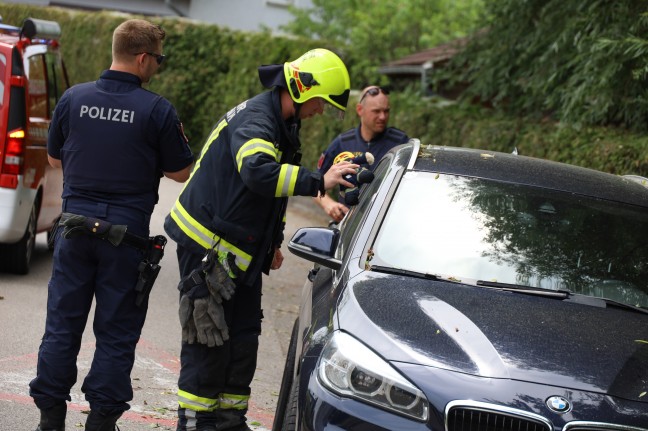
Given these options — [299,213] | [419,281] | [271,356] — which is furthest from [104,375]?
[299,213]

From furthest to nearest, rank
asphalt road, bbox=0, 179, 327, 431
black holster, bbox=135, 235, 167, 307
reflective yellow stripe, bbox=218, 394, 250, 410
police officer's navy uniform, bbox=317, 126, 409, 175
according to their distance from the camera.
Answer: police officer's navy uniform, bbox=317, 126, 409, 175 → asphalt road, bbox=0, 179, 327, 431 → reflective yellow stripe, bbox=218, 394, 250, 410 → black holster, bbox=135, 235, 167, 307

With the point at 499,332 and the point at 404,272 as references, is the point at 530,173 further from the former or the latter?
the point at 499,332

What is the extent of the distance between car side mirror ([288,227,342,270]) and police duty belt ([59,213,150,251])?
0.76 m

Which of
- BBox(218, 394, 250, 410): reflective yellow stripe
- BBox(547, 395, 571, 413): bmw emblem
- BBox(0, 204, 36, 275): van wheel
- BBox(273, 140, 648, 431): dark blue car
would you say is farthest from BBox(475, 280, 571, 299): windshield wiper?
BBox(0, 204, 36, 275): van wheel

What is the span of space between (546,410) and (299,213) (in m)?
15.4

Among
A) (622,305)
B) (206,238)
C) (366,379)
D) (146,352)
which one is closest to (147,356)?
(146,352)

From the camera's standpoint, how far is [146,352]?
8.01 metres

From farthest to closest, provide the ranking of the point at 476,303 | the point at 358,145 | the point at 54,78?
1. the point at 54,78
2. the point at 358,145
3. the point at 476,303

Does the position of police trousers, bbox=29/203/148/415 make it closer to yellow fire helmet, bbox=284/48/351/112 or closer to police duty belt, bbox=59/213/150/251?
police duty belt, bbox=59/213/150/251

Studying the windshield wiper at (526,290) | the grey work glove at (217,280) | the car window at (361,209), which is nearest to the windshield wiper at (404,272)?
the windshield wiper at (526,290)

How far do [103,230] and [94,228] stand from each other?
4cm

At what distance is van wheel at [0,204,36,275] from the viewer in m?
10.1

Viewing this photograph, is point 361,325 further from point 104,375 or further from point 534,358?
point 104,375

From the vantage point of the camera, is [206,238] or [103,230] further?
[206,238]
